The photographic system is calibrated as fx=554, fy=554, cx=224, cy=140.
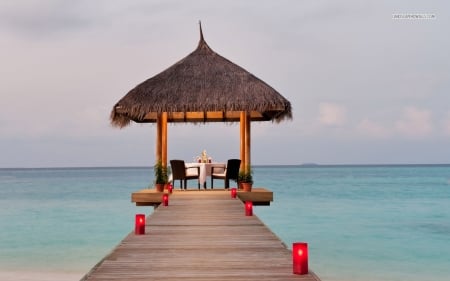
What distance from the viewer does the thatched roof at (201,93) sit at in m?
10.1

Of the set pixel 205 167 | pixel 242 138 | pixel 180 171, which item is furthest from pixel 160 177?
pixel 242 138

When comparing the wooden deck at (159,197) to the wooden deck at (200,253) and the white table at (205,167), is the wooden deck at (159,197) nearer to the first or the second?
the white table at (205,167)

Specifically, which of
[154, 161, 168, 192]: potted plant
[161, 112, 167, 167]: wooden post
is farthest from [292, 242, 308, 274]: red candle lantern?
[161, 112, 167, 167]: wooden post

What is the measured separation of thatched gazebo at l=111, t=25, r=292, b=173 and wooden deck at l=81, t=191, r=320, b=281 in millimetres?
3608

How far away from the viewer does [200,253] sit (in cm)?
423

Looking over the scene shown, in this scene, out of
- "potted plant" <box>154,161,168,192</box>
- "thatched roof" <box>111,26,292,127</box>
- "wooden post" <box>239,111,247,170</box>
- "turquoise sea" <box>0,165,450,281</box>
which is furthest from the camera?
"turquoise sea" <box>0,165,450,281</box>

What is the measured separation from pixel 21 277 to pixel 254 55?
891 centimetres

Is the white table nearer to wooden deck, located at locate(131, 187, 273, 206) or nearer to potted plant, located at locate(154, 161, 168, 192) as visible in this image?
potted plant, located at locate(154, 161, 168, 192)

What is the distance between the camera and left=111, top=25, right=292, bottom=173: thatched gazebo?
10.1 meters

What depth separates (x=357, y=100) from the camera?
36.2 m

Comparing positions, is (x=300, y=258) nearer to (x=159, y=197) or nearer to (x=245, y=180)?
(x=159, y=197)

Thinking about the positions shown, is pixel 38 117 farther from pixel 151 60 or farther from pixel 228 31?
pixel 228 31

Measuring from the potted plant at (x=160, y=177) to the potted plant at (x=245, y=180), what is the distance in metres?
1.46

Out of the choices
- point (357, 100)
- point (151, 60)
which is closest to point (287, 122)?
Answer: point (151, 60)
